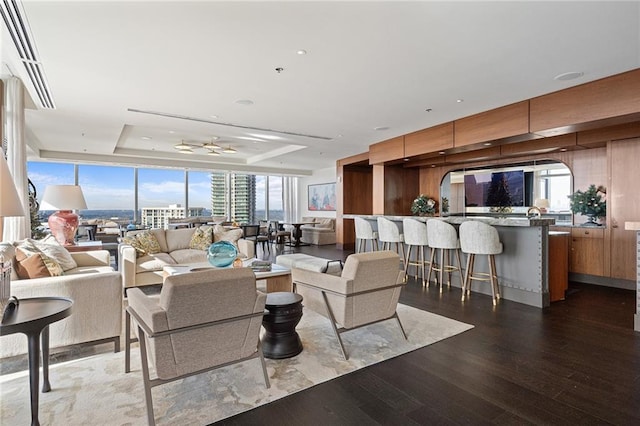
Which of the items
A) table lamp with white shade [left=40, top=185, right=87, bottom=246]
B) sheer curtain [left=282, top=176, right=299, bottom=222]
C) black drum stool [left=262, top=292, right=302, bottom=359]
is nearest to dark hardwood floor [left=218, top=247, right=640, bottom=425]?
black drum stool [left=262, top=292, right=302, bottom=359]

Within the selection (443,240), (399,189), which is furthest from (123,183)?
(443,240)

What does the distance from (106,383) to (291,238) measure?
29.1ft

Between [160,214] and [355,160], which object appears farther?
[160,214]

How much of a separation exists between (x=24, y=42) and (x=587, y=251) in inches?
297

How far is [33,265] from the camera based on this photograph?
9.30 ft

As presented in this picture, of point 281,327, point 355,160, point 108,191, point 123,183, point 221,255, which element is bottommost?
point 281,327

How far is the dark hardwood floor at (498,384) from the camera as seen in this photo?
6.35 feet

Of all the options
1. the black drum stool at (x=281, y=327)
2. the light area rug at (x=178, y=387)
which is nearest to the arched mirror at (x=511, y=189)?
the light area rug at (x=178, y=387)

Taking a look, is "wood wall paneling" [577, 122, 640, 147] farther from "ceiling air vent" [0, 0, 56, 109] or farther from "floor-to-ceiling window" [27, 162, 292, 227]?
"floor-to-ceiling window" [27, 162, 292, 227]

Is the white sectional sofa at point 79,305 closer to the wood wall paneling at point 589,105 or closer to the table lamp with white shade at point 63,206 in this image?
the table lamp with white shade at point 63,206

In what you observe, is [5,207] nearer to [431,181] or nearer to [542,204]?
[542,204]

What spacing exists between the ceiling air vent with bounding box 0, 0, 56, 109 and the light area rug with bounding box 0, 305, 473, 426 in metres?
2.65

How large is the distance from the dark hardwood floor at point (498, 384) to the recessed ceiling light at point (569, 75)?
2662 millimetres

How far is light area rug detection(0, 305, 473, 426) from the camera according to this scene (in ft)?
6.35
